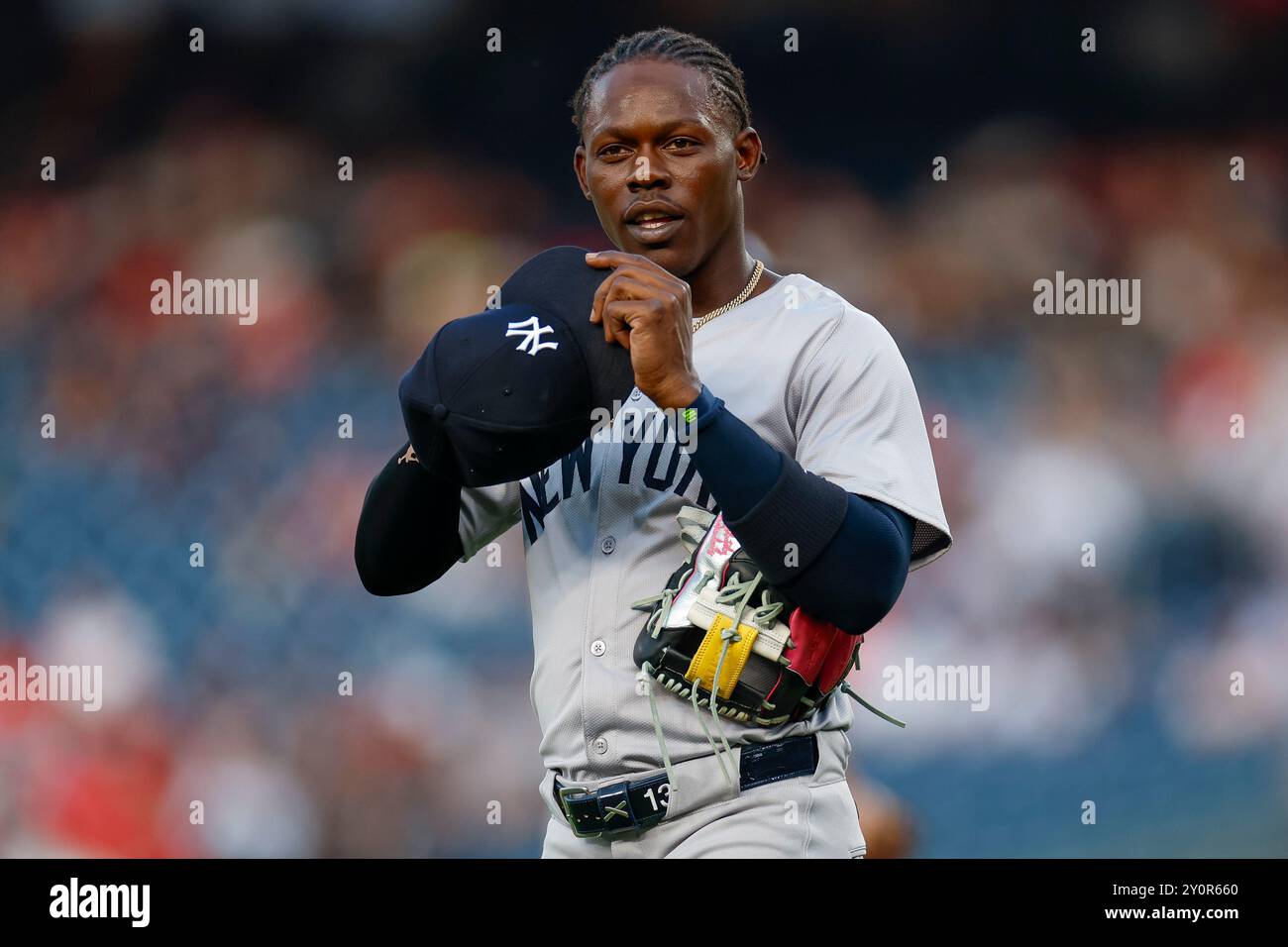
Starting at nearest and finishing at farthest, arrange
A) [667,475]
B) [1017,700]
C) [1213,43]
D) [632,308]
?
1. [632,308]
2. [667,475]
3. [1017,700]
4. [1213,43]

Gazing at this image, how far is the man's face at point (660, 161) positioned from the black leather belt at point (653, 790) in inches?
22.2

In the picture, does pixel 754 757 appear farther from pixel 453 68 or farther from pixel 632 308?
pixel 453 68

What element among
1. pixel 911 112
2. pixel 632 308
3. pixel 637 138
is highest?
pixel 911 112

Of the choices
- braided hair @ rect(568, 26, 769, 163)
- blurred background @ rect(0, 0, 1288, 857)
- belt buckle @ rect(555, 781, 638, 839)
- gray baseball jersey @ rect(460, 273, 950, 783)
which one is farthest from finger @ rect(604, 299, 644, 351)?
blurred background @ rect(0, 0, 1288, 857)

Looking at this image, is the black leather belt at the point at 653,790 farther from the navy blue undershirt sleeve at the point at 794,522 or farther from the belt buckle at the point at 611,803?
the navy blue undershirt sleeve at the point at 794,522

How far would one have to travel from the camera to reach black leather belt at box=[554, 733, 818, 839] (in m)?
1.63

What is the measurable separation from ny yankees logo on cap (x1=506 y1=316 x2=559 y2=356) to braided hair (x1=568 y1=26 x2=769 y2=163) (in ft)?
1.15

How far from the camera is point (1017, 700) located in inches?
152

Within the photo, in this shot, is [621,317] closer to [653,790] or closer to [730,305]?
[730,305]

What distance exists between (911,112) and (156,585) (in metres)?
2.40

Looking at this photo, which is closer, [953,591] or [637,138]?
[637,138]

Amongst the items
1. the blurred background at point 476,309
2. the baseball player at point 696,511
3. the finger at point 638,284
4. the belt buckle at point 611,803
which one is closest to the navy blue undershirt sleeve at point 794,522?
the baseball player at point 696,511

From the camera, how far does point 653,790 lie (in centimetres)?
→ 163

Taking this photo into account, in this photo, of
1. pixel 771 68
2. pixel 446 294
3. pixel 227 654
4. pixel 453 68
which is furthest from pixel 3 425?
pixel 771 68
